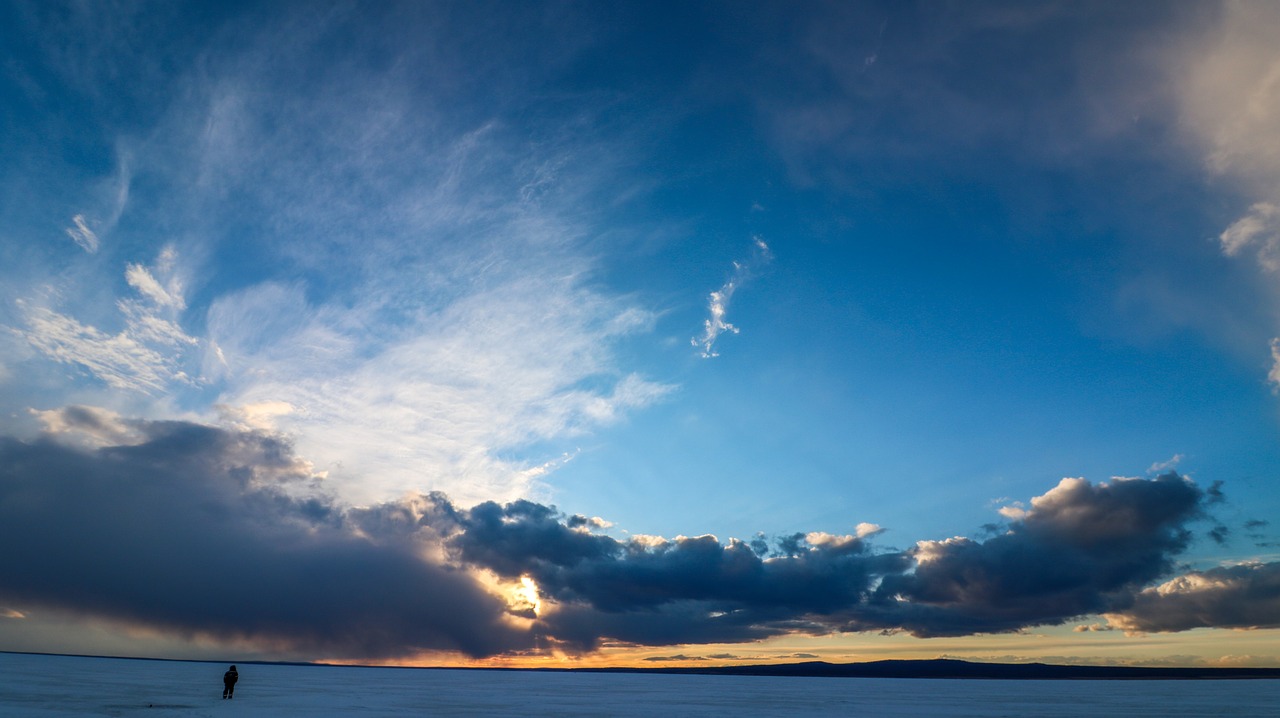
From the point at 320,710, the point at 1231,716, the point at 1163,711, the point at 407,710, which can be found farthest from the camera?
the point at 1163,711

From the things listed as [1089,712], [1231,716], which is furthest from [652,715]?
[1231,716]

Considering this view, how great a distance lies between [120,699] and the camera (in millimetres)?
47781

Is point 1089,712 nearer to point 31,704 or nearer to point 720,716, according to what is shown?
point 720,716

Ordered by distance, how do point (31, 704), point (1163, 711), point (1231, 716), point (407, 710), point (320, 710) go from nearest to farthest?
1. point (31, 704)
2. point (320, 710)
3. point (407, 710)
4. point (1231, 716)
5. point (1163, 711)

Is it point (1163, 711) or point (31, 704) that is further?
point (1163, 711)

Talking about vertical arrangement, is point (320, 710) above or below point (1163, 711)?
above

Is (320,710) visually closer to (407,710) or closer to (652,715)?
(407,710)

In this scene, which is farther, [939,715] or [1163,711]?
[1163,711]

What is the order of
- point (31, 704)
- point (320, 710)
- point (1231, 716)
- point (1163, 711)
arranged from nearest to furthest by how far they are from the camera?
point (31, 704), point (320, 710), point (1231, 716), point (1163, 711)

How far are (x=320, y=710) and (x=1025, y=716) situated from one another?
5402 cm

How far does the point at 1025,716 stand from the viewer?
52.6 metres

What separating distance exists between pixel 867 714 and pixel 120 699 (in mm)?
57601

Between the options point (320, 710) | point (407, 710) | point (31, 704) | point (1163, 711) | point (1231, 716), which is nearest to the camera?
point (31, 704)

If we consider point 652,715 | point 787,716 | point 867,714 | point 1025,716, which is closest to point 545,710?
point 652,715
